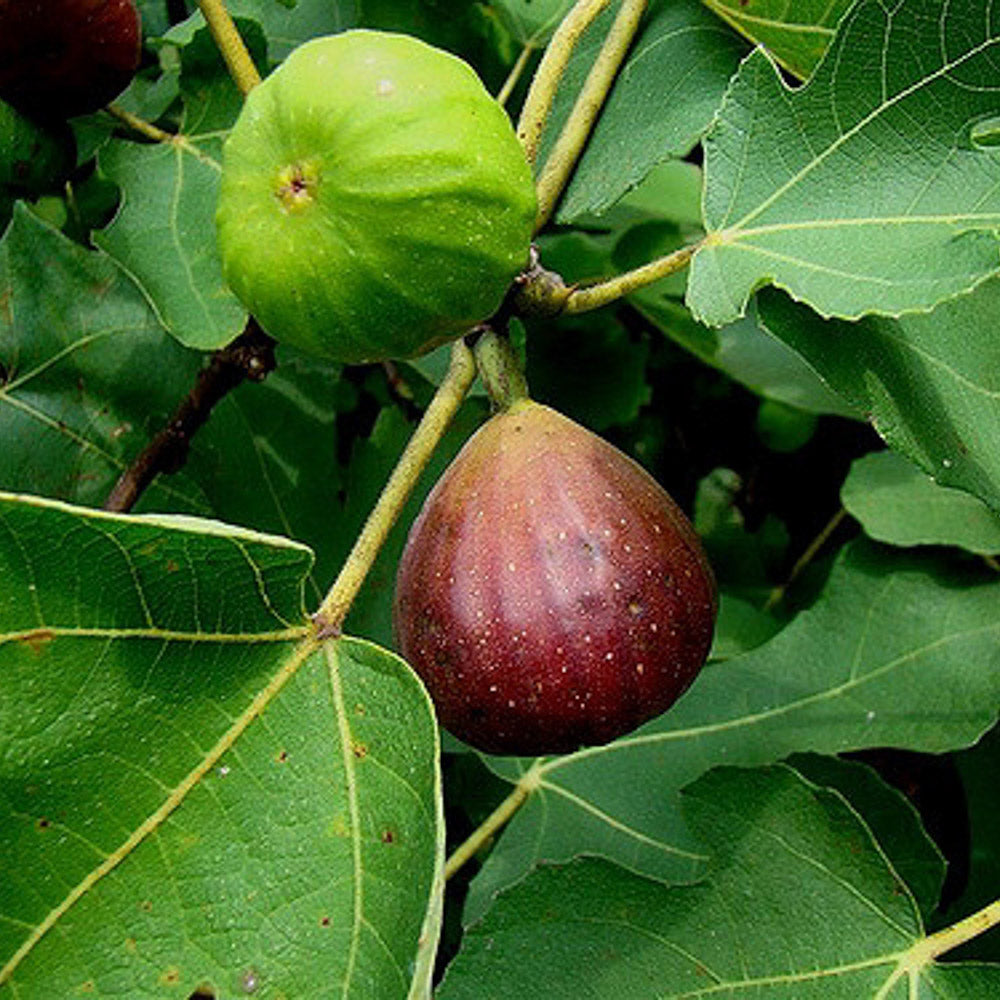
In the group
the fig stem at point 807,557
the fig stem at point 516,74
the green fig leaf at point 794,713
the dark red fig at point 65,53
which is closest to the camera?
the dark red fig at point 65,53

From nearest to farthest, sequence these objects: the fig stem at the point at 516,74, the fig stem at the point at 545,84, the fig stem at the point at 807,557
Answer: the fig stem at the point at 545,84
the fig stem at the point at 516,74
the fig stem at the point at 807,557

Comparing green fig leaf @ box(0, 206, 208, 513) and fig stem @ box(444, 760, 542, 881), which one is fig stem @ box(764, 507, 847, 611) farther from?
green fig leaf @ box(0, 206, 208, 513)

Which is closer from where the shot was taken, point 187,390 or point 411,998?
point 411,998

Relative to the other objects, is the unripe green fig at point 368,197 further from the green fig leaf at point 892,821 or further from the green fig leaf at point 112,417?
the green fig leaf at point 892,821

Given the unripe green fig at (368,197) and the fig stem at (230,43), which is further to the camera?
the fig stem at (230,43)

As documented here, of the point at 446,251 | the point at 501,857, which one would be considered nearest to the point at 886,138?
the point at 446,251

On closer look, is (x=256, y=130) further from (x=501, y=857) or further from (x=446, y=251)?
(x=501, y=857)

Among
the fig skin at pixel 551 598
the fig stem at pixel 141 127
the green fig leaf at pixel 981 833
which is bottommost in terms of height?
the green fig leaf at pixel 981 833

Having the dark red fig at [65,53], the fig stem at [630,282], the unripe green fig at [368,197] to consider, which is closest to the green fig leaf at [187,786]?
the unripe green fig at [368,197]
